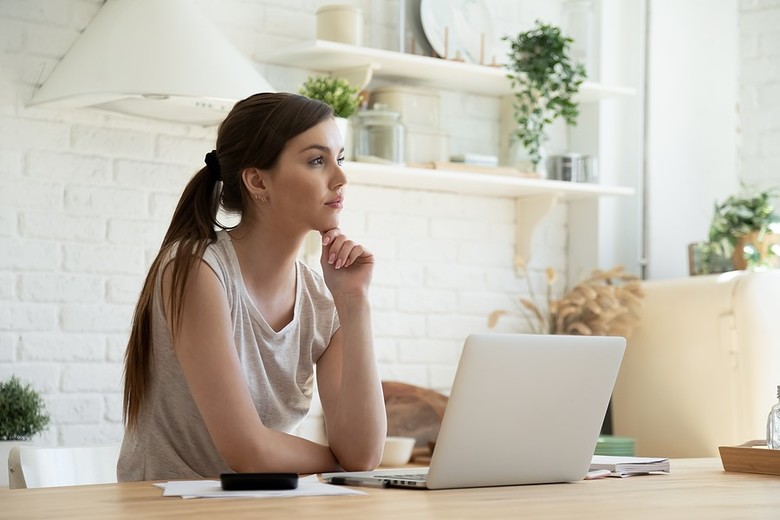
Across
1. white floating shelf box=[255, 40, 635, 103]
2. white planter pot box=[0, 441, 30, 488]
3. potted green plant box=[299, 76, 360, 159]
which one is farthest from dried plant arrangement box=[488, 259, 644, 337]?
white planter pot box=[0, 441, 30, 488]

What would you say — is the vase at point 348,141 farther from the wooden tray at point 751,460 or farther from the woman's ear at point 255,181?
the wooden tray at point 751,460

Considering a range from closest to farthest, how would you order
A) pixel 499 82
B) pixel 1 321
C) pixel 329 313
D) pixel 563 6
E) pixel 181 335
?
pixel 181 335
pixel 329 313
pixel 1 321
pixel 499 82
pixel 563 6

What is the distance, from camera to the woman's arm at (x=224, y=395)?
1.72 meters

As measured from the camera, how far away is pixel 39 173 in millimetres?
2877

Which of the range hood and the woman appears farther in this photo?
the range hood

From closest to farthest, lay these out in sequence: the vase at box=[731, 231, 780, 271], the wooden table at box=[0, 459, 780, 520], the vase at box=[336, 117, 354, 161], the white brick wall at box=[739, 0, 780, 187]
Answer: the wooden table at box=[0, 459, 780, 520], the vase at box=[336, 117, 354, 161], the vase at box=[731, 231, 780, 271], the white brick wall at box=[739, 0, 780, 187]

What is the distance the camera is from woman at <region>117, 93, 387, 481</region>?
1.83 m

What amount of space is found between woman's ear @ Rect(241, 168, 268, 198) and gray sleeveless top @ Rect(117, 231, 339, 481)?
10 cm

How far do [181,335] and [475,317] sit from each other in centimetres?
195

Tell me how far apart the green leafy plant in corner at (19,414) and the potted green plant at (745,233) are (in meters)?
2.19

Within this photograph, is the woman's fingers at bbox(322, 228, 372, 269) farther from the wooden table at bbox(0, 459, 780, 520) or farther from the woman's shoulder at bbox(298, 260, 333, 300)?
the wooden table at bbox(0, 459, 780, 520)

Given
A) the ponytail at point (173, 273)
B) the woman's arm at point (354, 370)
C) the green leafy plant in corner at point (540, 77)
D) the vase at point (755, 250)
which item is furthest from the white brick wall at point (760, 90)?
the ponytail at point (173, 273)

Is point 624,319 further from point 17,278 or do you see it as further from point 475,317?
point 17,278

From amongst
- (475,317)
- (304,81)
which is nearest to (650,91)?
(475,317)
